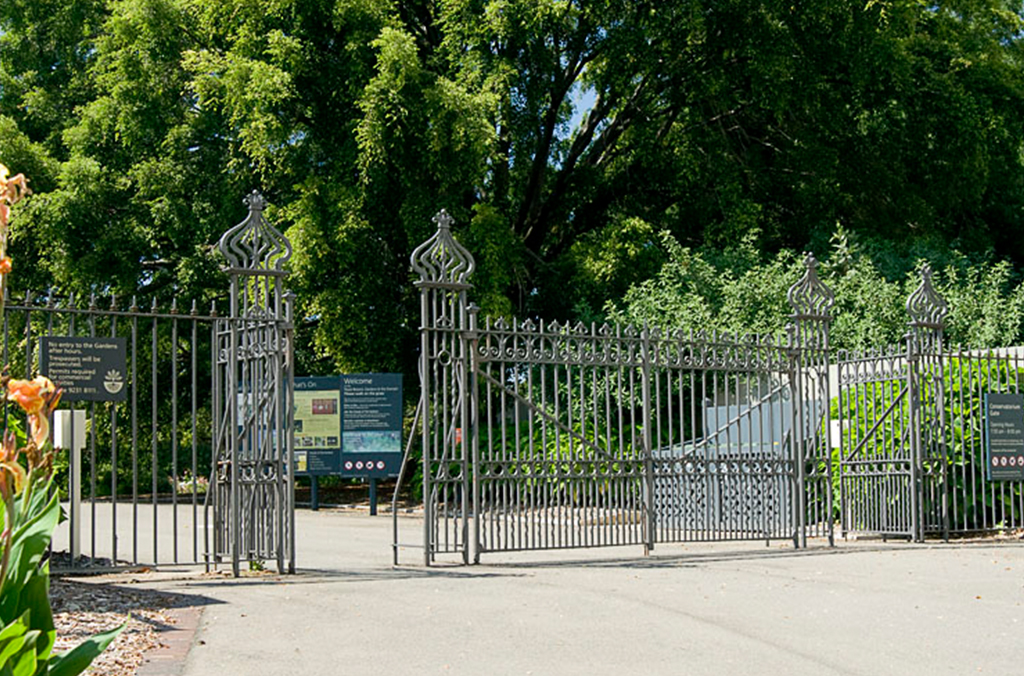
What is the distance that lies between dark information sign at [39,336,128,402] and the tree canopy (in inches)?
486

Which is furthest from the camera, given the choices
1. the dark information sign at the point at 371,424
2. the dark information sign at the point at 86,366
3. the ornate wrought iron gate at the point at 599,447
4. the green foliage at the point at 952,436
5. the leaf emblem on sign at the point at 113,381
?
the dark information sign at the point at 371,424

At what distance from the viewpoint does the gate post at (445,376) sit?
40.1 feet

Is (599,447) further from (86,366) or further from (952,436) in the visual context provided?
(86,366)

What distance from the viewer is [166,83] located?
88.0 ft

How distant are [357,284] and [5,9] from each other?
14.2 meters

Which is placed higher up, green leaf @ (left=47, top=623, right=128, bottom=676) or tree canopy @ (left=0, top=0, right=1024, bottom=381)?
tree canopy @ (left=0, top=0, right=1024, bottom=381)

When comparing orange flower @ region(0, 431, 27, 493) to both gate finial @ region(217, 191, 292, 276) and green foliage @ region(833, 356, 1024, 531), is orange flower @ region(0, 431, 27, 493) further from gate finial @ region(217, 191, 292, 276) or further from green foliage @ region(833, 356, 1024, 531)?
green foliage @ region(833, 356, 1024, 531)

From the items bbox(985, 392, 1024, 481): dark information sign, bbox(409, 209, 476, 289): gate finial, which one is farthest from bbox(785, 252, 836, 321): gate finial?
bbox(409, 209, 476, 289): gate finial

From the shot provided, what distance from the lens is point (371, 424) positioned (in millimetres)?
23188

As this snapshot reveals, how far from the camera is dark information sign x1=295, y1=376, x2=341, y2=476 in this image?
77.4 feet

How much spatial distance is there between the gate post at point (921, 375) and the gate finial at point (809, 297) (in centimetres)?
116

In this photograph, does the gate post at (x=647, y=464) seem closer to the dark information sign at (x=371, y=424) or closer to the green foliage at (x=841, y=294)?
the green foliage at (x=841, y=294)

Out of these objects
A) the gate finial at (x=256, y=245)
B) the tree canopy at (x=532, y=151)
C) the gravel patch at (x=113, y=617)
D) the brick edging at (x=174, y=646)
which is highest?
the tree canopy at (x=532, y=151)

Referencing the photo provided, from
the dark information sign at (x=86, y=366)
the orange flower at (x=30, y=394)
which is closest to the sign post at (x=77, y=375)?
the dark information sign at (x=86, y=366)
